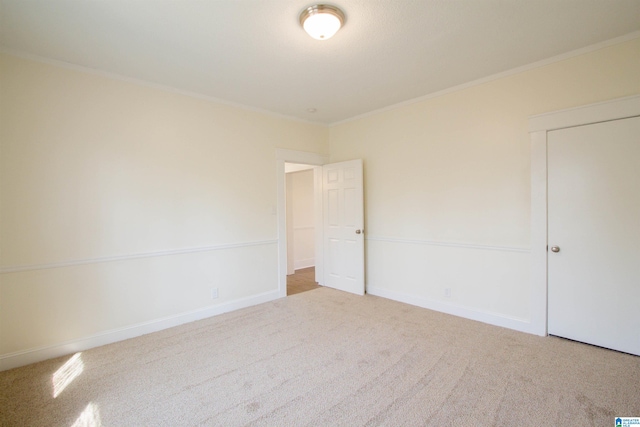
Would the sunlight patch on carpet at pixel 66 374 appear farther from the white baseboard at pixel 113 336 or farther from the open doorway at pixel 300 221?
the open doorway at pixel 300 221

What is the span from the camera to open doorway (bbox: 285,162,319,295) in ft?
19.5

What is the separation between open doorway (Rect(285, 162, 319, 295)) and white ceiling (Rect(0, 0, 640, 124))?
303cm

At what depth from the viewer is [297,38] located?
229cm

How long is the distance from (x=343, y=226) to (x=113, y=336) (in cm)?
303

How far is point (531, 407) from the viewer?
5.99 ft

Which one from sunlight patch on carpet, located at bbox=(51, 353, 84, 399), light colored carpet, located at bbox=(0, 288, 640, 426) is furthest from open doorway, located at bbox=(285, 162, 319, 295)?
sunlight patch on carpet, located at bbox=(51, 353, 84, 399)

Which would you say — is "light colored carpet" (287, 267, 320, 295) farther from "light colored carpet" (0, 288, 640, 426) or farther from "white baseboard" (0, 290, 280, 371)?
"light colored carpet" (0, 288, 640, 426)

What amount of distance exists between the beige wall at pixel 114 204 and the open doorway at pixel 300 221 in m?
2.00

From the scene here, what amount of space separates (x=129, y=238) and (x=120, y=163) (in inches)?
29.4

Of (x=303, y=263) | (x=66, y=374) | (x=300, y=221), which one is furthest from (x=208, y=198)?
(x=303, y=263)

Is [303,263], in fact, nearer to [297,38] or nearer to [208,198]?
[208,198]

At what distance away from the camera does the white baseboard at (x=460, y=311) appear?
294 centimetres

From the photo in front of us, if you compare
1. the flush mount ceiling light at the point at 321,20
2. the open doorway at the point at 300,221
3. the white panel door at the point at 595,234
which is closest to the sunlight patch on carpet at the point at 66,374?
the flush mount ceiling light at the point at 321,20

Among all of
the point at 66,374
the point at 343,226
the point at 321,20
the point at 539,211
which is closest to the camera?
the point at 321,20
